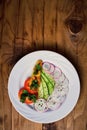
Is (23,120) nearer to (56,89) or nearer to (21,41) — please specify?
(56,89)

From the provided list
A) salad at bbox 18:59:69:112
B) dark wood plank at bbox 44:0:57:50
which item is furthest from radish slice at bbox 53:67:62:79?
dark wood plank at bbox 44:0:57:50

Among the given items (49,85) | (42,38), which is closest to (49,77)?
(49,85)

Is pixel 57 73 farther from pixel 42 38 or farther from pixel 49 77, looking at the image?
pixel 42 38

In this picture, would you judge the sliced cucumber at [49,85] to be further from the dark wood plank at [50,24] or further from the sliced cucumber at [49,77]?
the dark wood plank at [50,24]

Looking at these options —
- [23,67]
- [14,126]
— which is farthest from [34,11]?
[14,126]

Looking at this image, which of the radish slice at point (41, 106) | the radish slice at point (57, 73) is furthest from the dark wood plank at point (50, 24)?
the radish slice at point (41, 106)

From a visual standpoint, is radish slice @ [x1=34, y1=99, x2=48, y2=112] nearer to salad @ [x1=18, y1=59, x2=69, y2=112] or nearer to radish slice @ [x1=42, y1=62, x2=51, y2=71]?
salad @ [x1=18, y1=59, x2=69, y2=112]
